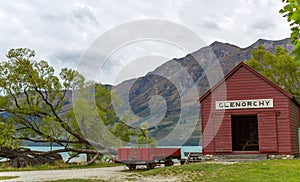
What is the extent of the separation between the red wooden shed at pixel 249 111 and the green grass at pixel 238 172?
3.37 meters

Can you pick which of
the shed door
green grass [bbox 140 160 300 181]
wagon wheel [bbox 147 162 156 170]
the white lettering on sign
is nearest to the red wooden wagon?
wagon wheel [bbox 147 162 156 170]

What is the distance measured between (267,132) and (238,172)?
6.14 m

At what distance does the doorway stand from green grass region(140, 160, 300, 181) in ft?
26.1

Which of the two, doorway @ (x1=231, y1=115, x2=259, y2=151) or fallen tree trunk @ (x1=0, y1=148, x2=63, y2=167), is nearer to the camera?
fallen tree trunk @ (x1=0, y1=148, x2=63, y2=167)

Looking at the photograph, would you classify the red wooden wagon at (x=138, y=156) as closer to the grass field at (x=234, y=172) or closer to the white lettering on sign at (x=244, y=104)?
the grass field at (x=234, y=172)

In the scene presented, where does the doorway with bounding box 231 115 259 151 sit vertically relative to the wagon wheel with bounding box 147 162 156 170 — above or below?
above

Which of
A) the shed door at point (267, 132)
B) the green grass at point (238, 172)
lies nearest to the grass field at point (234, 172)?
the green grass at point (238, 172)

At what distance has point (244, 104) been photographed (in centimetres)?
2216

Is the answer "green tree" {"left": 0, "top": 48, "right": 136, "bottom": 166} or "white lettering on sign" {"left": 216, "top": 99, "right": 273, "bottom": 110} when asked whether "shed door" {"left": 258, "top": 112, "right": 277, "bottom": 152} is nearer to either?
"white lettering on sign" {"left": 216, "top": 99, "right": 273, "bottom": 110}

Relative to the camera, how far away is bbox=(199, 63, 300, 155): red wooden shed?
2153 cm

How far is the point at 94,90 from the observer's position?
100ft

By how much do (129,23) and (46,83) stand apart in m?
7.49

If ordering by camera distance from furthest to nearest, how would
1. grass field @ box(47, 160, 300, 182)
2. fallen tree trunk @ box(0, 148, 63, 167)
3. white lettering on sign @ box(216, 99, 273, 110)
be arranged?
fallen tree trunk @ box(0, 148, 63, 167)
white lettering on sign @ box(216, 99, 273, 110)
grass field @ box(47, 160, 300, 182)

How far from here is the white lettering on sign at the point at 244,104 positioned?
21.8 meters
